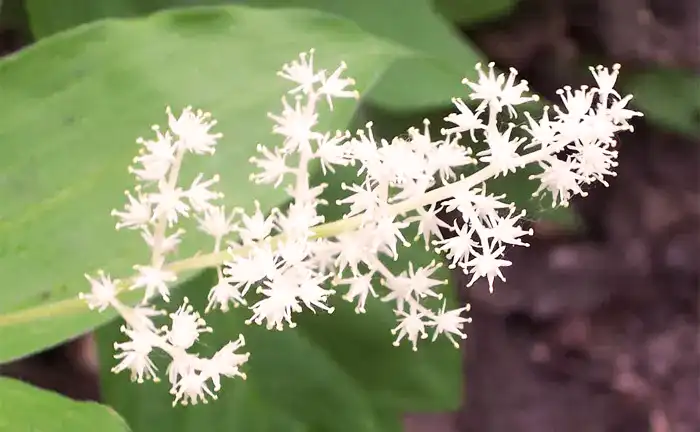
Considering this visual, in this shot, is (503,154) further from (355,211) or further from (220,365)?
(220,365)

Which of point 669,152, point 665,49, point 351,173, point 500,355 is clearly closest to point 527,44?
point 665,49

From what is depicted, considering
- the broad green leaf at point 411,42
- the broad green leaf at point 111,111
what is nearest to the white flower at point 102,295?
the broad green leaf at point 111,111

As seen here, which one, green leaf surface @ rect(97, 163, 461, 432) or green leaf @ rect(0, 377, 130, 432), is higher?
green leaf @ rect(0, 377, 130, 432)

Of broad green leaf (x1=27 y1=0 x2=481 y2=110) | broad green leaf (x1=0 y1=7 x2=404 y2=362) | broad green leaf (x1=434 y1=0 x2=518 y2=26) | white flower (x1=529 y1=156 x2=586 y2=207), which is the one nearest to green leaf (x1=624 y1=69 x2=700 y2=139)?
broad green leaf (x1=434 y1=0 x2=518 y2=26)

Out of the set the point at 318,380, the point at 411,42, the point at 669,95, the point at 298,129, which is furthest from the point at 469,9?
the point at 298,129

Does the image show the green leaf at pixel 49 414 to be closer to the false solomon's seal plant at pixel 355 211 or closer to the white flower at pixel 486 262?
the false solomon's seal plant at pixel 355 211

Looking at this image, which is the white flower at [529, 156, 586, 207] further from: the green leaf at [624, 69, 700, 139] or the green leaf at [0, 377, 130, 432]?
the green leaf at [624, 69, 700, 139]

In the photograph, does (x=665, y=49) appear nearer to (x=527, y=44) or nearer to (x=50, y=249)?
(x=527, y=44)
